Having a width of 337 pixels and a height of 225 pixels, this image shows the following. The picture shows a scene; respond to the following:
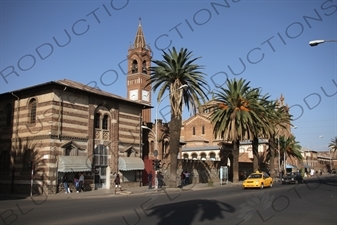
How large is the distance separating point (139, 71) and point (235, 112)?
38.0 metres

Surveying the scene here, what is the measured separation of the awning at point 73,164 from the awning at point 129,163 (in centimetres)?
434

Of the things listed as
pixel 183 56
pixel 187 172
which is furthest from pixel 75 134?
pixel 187 172

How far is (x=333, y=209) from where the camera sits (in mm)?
16688

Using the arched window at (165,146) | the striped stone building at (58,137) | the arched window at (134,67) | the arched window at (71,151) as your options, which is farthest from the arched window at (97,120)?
the arched window at (134,67)

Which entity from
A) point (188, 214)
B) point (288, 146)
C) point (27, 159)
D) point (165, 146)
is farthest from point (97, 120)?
point (288, 146)

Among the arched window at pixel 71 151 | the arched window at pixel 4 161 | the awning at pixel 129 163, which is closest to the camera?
the arched window at pixel 71 151

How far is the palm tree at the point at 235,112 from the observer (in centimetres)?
4450

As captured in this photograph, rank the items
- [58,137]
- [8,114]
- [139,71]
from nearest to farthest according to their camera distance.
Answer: [58,137], [8,114], [139,71]

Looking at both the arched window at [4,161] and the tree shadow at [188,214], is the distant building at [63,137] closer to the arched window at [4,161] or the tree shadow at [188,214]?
the arched window at [4,161]

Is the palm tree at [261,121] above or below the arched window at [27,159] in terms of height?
above

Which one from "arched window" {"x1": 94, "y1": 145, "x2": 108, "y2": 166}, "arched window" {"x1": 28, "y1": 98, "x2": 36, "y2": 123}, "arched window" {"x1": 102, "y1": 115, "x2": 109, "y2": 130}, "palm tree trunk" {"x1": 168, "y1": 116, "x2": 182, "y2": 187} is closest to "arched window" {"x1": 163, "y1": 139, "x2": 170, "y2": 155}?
"palm tree trunk" {"x1": 168, "y1": 116, "x2": 182, "y2": 187}

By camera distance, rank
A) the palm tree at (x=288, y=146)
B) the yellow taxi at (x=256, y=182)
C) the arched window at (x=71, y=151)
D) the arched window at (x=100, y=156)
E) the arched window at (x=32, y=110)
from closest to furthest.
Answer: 1. the arched window at (x=71, y=151)
2. the arched window at (x=32, y=110)
3. the yellow taxi at (x=256, y=182)
4. the arched window at (x=100, y=156)
5. the palm tree at (x=288, y=146)

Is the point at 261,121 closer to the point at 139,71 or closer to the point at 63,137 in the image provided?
the point at 63,137

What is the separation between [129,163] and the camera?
1441 inches
